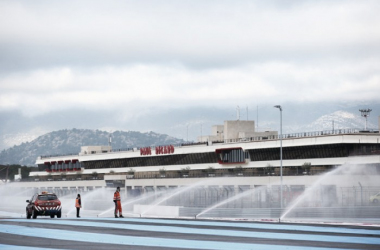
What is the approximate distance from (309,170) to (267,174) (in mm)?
8493

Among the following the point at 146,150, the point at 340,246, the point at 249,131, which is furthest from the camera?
the point at 146,150

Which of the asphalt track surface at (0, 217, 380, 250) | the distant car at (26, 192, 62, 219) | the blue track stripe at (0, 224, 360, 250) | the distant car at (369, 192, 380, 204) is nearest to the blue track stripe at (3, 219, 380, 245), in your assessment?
the asphalt track surface at (0, 217, 380, 250)

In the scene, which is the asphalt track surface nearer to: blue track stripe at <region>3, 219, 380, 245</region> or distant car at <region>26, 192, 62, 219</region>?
blue track stripe at <region>3, 219, 380, 245</region>

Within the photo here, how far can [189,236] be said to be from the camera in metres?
33.1

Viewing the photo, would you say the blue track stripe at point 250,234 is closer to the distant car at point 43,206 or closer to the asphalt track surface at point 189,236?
the asphalt track surface at point 189,236

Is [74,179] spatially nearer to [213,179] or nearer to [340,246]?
[213,179]

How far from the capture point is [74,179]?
Result: 172625 mm

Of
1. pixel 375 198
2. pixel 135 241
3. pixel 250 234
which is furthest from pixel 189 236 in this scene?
pixel 375 198

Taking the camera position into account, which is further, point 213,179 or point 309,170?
point 213,179

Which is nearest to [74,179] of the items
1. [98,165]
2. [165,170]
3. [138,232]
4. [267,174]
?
[98,165]

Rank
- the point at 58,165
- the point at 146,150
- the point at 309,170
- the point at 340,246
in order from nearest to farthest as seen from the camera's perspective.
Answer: the point at 340,246 → the point at 309,170 → the point at 146,150 → the point at 58,165

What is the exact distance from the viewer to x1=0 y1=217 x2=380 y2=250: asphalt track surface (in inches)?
1109

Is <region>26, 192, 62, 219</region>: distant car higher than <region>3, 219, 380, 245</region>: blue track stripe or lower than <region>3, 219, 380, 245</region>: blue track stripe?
higher

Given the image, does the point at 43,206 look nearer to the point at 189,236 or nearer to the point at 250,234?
the point at 189,236
